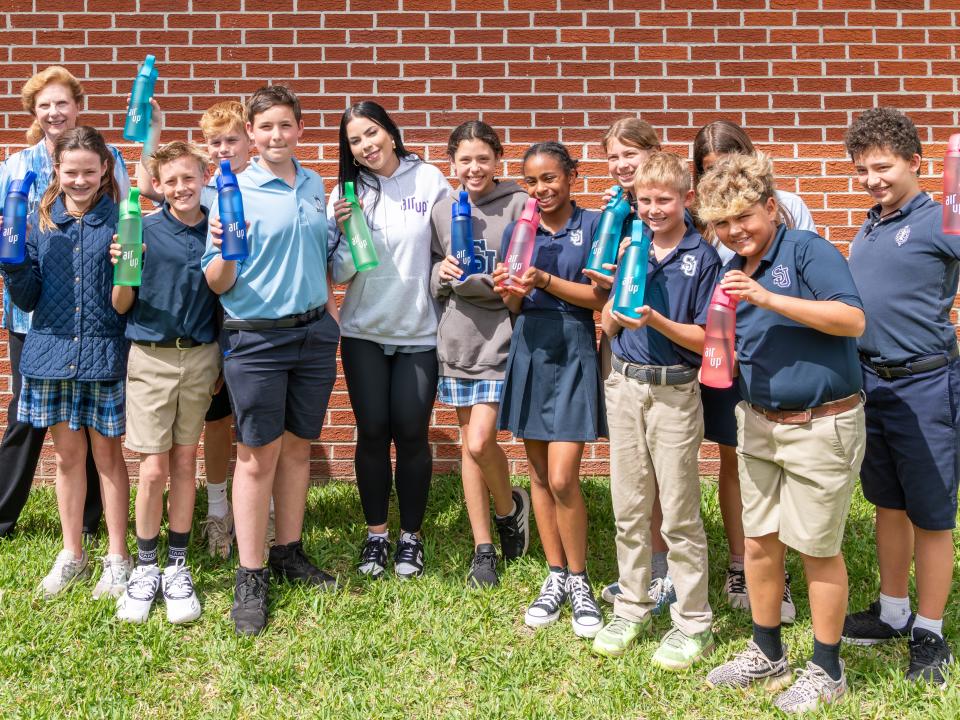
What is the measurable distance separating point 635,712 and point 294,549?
1.62 meters

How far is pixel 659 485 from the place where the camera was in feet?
11.0

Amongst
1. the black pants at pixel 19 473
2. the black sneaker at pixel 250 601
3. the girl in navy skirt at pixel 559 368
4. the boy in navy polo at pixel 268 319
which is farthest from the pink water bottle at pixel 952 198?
the black pants at pixel 19 473

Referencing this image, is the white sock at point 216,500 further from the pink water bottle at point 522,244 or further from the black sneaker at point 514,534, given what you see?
the pink water bottle at point 522,244

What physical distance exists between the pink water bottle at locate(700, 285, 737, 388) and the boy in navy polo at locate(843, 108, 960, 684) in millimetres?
645

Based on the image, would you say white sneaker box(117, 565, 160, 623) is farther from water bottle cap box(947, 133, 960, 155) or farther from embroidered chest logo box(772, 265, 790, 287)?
water bottle cap box(947, 133, 960, 155)

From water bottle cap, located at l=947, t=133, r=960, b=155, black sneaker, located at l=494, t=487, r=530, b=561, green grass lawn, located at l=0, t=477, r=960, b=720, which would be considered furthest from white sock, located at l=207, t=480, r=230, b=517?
water bottle cap, located at l=947, t=133, r=960, b=155

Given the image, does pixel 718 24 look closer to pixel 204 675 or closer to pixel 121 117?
pixel 121 117

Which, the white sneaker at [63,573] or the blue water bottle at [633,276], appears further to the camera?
the white sneaker at [63,573]

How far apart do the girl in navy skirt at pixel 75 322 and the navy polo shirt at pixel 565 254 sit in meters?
1.66

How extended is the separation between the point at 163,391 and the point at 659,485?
6.45ft

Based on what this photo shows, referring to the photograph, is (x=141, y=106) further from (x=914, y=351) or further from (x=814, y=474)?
(x=914, y=351)

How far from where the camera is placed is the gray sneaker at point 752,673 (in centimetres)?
317

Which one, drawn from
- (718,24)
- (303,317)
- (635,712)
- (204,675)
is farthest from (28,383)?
(718,24)

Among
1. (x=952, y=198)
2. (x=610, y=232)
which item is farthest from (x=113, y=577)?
(x=952, y=198)
